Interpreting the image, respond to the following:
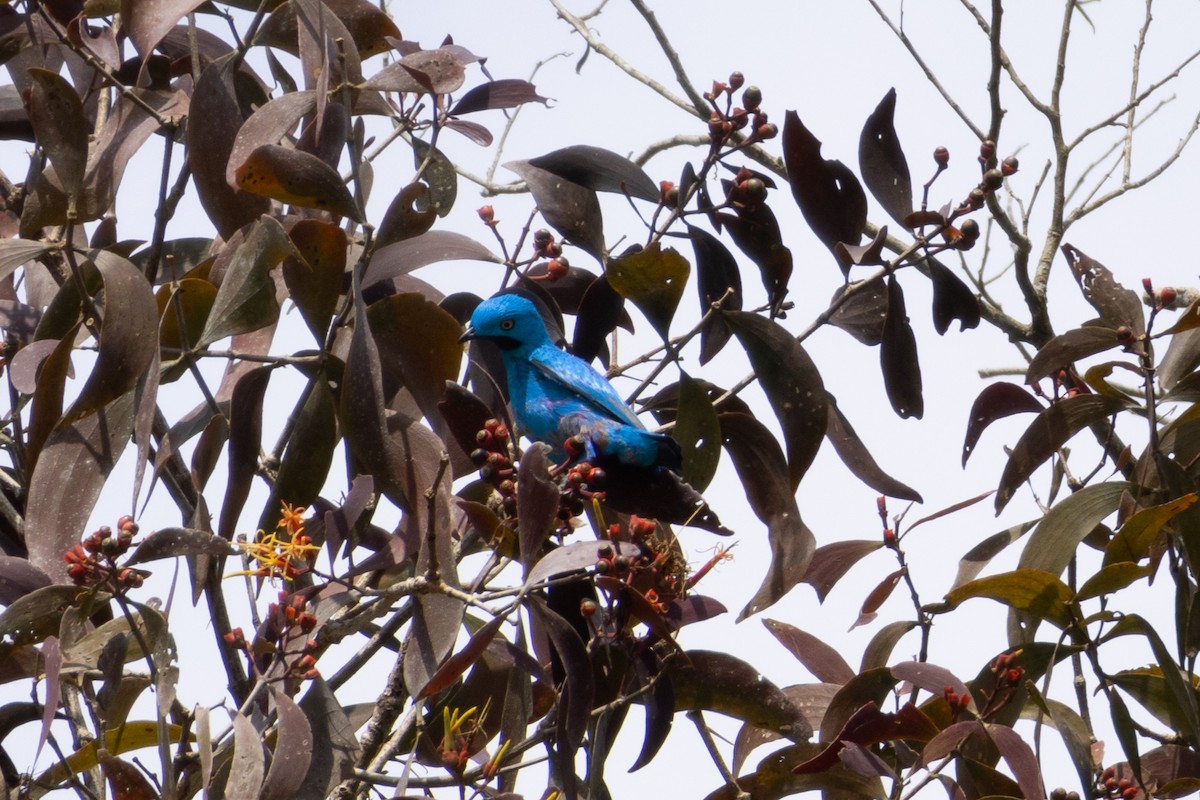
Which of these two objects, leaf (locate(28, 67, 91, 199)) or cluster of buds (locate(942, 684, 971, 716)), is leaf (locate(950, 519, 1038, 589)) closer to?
cluster of buds (locate(942, 684, 971, 716))

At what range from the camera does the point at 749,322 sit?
95.7 inches

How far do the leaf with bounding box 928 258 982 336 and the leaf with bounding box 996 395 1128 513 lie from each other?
0.85ft

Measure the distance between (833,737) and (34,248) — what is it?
1.76 m

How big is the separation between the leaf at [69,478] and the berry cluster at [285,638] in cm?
35

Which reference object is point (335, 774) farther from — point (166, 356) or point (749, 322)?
point (749, 322)

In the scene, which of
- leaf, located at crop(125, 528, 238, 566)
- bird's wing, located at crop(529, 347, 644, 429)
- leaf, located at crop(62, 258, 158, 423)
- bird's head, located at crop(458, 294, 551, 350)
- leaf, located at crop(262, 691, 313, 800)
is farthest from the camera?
bird's head, located at crop(458, 294, 551, 350)

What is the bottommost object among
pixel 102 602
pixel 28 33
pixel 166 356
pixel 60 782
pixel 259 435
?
pixel 60 782

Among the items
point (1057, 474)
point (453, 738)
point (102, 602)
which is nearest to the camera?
point (453, 738)

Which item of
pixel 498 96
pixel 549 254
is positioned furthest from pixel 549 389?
pixel 498 96

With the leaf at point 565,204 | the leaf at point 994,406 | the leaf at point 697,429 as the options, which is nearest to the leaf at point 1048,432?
the leaf at point 994,406

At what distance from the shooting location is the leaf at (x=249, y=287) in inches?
85.4

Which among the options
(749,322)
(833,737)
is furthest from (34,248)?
(833,737)

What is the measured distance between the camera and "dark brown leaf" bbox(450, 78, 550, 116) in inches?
101

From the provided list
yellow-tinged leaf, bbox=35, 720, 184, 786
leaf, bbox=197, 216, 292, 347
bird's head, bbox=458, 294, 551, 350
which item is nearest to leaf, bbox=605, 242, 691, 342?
leaf, bbox=197, 216, 292, 347
